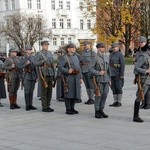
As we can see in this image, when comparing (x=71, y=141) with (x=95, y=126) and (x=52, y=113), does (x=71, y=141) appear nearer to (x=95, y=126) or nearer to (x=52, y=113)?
(x=95, y=126)

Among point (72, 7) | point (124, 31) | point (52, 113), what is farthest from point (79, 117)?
point (72, 7)

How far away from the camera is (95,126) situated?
10.8 meters

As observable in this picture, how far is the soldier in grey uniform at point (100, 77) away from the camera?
469 inches

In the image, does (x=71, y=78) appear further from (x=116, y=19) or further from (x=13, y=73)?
(x=116, y=19)

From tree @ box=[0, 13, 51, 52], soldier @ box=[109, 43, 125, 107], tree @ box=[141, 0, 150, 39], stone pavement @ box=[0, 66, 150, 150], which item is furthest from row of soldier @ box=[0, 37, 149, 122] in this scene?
tree @ box=[0, 13, 51, 52]

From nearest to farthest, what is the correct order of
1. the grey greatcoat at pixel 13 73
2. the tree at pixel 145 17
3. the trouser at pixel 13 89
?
the grey greatcoat at pixel 13 73, the trouser at pixel 13 89, the tree at pixel 145 17

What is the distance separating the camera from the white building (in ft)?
276

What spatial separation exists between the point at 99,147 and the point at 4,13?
7913 centimetres

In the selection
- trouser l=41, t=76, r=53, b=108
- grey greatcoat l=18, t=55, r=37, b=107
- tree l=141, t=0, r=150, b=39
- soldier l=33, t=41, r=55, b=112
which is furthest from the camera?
tree l=141, t=0, r=150, b=39

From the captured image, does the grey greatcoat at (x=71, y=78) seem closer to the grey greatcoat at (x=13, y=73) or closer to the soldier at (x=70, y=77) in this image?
the soldier at (x=70, y=77)

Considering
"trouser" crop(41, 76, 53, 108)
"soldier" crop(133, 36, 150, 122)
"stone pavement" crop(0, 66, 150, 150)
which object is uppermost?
"soldier" crop(133, 36, 150, 122)

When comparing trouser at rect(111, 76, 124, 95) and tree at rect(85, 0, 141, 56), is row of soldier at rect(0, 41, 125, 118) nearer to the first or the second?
trouser at rect(111, 76, 124, 95)

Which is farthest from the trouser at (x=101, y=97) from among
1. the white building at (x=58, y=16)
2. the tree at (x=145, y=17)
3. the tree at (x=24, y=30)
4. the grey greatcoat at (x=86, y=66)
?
the white building at (x=58, y=16)

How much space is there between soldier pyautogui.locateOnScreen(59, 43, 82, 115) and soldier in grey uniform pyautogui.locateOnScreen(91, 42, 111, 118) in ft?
3.06
